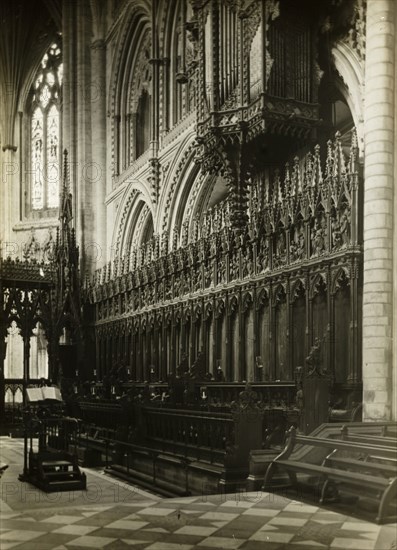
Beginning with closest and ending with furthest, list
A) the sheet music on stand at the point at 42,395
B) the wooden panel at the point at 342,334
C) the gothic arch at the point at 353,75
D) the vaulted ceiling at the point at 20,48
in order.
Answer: the sheet music on stand at the point at 42,395, the wooden panel at the point at 342,334, the gothic arch at the point at 353,75, the vaulted ceiling at the point at 20,48

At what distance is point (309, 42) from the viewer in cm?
1216

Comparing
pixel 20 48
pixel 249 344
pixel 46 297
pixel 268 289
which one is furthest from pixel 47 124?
pixel 268 289

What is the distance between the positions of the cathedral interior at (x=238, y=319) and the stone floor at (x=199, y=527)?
26mm

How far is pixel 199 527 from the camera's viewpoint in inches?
234

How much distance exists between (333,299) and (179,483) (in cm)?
322

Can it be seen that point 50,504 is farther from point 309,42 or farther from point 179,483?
point 309,42

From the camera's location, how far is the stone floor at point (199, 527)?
18.0 ft

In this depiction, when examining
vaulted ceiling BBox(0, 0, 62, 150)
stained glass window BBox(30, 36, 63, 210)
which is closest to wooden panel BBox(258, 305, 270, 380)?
vaulted ceiling BBox(0, 0, 62, 150)

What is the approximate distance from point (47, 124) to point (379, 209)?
23.2 metres

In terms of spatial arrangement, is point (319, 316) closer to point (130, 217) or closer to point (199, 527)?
point (199, 527)

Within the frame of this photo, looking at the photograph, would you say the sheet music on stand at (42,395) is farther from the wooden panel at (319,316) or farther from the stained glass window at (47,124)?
the stained glass window at (47,124)

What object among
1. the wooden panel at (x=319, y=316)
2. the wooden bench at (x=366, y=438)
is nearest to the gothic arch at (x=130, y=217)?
the wooden panel at (x=319, y=316)

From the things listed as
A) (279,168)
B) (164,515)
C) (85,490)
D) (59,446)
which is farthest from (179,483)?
(279,168)

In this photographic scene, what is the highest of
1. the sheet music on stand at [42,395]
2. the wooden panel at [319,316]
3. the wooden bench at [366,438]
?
the wooden panel at [319,316]
